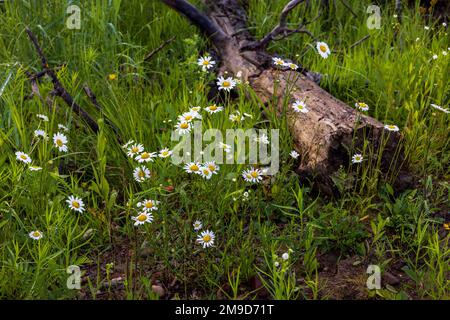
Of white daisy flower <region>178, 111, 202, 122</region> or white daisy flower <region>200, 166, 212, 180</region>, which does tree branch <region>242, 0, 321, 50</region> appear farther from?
white daisy flower <region>200, 166, 212, 180</region>

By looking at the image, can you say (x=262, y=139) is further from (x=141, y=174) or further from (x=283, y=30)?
(x=283, y=30)

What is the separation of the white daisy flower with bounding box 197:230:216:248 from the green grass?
0.06 m

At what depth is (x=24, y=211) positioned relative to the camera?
2.82 meters

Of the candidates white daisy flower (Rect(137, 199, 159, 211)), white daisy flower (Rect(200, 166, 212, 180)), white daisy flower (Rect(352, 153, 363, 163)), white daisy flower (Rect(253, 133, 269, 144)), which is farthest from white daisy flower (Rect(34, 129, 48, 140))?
white daisy flower (Rect(352, 153, 363, 163))

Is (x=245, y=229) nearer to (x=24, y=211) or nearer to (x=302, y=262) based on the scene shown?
(x=302, y=262)

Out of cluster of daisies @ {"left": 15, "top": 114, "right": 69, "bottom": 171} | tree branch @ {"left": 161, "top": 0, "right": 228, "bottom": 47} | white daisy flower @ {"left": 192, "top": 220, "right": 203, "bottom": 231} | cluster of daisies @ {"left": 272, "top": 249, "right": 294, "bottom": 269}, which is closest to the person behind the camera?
cluster of daisies @ {"left": 272, "top": 249, "right": 294, "bottom": 269}

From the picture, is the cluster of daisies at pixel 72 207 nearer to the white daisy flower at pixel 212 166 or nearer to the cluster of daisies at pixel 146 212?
the cluster of daisies at pixel 146 212

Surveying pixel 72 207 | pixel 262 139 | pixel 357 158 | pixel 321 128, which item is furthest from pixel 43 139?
pixel 357 158

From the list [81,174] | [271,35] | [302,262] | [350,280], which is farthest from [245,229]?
[271,35]

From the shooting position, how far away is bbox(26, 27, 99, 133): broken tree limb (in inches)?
120

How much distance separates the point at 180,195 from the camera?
2551mm

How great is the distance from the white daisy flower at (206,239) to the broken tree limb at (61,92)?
3.31ft

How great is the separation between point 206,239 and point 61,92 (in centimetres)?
118
